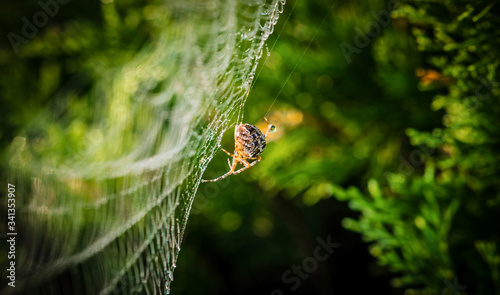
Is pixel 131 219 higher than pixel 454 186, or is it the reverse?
pixel 131 219

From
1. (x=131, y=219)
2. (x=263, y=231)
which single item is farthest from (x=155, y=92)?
(x=263, y=231)

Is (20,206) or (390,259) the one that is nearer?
(390,259)

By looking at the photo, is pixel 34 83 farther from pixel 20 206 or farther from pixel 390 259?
pixel 390 259

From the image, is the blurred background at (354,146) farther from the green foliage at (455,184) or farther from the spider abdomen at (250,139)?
the spider abdomen at (250,139)

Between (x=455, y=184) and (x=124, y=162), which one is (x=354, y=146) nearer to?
(x=455, y=184)

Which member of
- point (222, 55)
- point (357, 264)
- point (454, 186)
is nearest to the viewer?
point (454, 186)

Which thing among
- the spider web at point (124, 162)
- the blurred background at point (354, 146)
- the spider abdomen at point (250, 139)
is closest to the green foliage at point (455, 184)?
the blurred background at point (354, 146)

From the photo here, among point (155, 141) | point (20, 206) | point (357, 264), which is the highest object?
point (20, 206)
